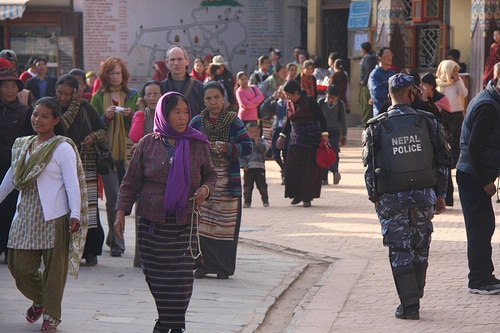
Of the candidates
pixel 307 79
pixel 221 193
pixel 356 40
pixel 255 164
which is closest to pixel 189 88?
pixel 221 193

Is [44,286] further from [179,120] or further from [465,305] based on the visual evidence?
[465,305]

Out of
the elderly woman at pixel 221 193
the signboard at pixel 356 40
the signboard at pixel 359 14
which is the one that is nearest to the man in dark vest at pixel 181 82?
the elderly woman at pixel 221 193

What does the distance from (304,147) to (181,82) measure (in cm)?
469

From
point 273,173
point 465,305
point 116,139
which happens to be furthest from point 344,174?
point 465,305

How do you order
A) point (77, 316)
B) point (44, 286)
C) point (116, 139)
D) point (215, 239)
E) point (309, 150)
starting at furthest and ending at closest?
point (309, 150) < point (116, 139) < point (215, 239) < point (77, 316) < point (44, 286)

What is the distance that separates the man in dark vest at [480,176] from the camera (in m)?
8.67

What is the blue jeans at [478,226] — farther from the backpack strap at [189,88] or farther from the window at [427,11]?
the window at [427,11]

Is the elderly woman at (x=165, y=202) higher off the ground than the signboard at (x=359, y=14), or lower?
lower

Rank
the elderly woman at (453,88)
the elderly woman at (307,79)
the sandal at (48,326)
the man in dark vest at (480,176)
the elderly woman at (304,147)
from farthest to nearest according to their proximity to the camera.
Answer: the elderly woman at (307,79) → the elderly woman at (453,88) → the elderly woman at (304,147) → the man in dark vest at (480,176) → the sandal at (48,326)

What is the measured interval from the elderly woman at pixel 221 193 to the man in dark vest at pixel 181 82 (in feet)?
2.33

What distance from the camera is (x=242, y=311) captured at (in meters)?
8.66

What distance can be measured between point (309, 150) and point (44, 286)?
301 inches

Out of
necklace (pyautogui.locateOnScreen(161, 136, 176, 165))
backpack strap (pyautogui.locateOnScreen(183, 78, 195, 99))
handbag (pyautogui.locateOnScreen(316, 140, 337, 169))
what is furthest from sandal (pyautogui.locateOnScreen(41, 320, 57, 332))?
handbag (pyautogui.locateOnScreen(316, 140, 337, 169))

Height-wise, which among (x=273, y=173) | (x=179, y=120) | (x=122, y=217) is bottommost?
(x=273, y=173)
